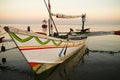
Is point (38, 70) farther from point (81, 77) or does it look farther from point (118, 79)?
point (118, 79)

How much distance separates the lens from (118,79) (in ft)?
35.5

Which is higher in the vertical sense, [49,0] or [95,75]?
[49,0]

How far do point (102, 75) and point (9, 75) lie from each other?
777 centimetres

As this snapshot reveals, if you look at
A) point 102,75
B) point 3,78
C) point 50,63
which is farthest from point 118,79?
point 3,78

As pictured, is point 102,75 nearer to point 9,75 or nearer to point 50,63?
point 50,63

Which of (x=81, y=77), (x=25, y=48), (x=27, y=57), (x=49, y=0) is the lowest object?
(x=81, y=77)

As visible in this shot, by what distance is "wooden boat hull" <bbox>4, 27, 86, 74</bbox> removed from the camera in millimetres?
8812

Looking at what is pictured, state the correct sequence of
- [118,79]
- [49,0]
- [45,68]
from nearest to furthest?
1. [118,79]
2. [45,68]
3. [49,0]

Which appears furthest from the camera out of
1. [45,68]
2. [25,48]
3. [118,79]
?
[45,68]

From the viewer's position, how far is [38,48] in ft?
33.2

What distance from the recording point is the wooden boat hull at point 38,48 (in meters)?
8.81

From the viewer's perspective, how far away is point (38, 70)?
10.9m

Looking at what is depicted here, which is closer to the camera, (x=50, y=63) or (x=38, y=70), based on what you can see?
(x=38, y=70)

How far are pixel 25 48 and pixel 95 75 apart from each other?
20.6ft
